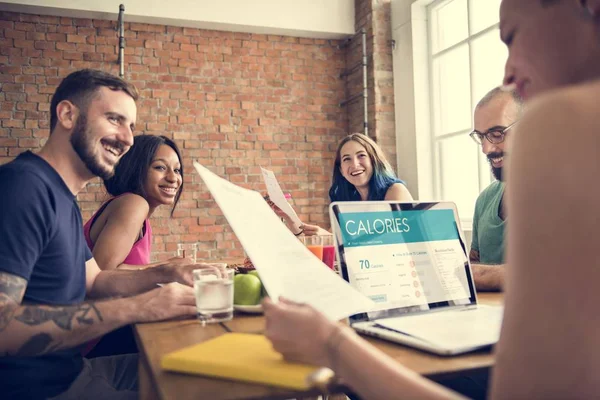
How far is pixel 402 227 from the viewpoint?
1.17m

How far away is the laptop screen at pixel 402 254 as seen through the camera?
1066 millimetres

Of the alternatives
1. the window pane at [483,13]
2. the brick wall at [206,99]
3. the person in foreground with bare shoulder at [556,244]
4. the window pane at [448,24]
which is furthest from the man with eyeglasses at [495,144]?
the brick wall at [206,99]

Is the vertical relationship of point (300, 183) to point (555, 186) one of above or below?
above

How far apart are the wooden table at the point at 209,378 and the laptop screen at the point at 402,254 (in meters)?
0.17

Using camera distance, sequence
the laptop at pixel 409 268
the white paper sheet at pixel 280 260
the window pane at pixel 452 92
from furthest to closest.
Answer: the window pane at pixel 452 92 < the laptop at pixel 409 268 < the white paper sheet at pixel 280 260

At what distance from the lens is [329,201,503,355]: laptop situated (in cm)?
99

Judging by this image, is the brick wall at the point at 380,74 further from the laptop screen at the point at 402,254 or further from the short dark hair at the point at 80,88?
the laptop screen at the point at 402,254

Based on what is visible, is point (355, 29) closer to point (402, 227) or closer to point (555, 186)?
point (402, 227)

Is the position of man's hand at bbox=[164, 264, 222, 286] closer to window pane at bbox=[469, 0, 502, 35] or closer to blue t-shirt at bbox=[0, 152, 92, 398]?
blue t-shirt at bbox=[0, 152, 92, 398]

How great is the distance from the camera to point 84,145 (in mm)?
1543

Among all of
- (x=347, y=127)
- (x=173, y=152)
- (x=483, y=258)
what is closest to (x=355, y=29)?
(x=347, y=127)

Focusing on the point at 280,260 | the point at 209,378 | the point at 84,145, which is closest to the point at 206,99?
the point at 84,145

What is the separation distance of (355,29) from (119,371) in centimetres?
443

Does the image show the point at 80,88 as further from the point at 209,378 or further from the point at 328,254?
the point at 209,378
